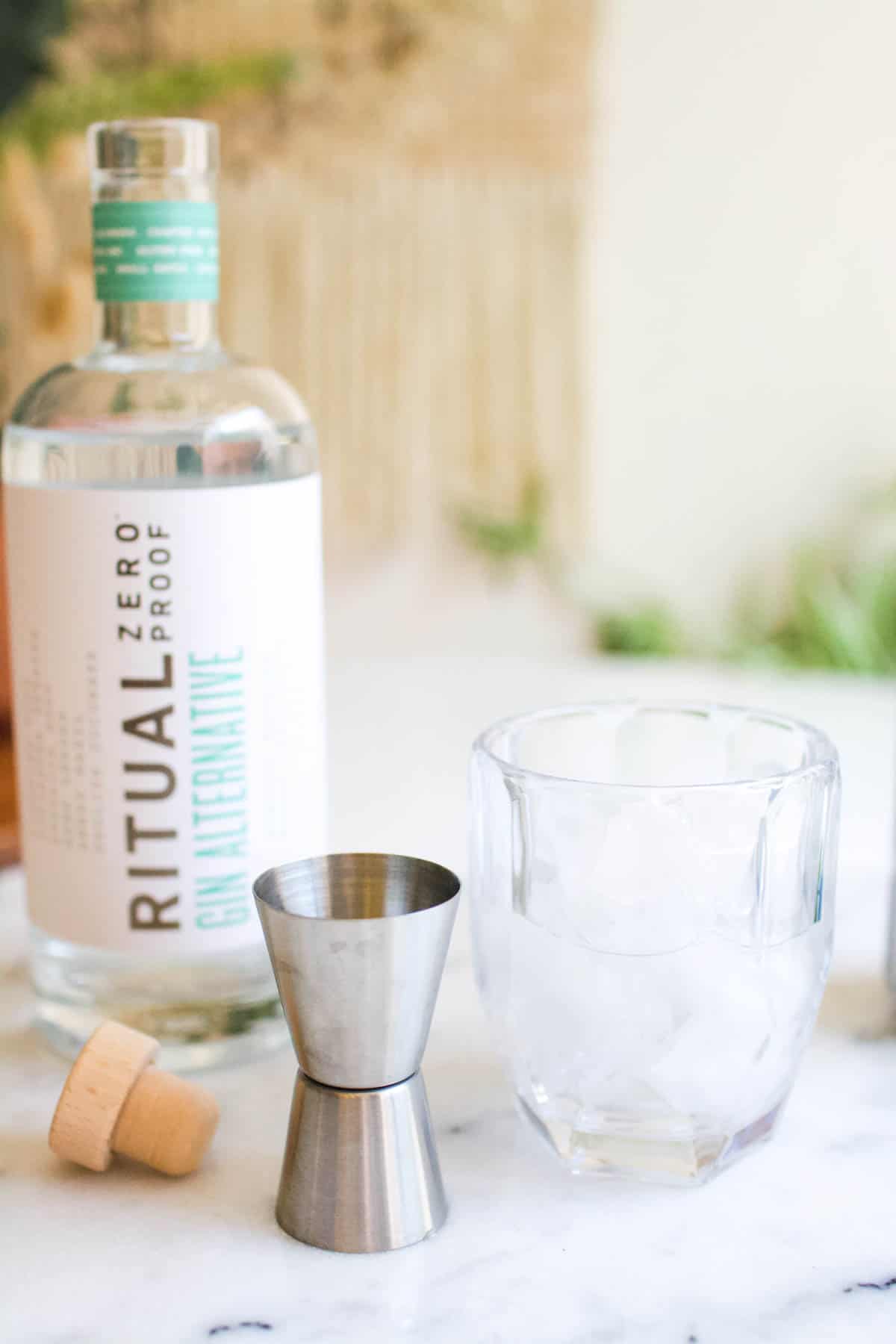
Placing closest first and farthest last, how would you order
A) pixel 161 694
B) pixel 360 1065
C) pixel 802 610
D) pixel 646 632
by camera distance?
pixel 360 1065 < pixel 161 694 < pixel 802 610 < pixel 646 632

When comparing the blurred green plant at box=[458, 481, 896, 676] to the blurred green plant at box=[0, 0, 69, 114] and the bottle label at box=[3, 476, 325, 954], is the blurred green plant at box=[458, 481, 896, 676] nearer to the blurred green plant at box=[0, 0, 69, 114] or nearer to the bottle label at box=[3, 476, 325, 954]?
the blurred green plant at box=[0, 0, 69, 114]

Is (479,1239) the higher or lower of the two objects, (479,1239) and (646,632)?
the higher

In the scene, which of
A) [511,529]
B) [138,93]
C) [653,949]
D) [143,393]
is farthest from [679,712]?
[138,93]

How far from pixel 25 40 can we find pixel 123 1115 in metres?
2.48

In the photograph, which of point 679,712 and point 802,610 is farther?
point 802,610

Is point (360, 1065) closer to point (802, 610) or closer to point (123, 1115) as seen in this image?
point (123, 1115)

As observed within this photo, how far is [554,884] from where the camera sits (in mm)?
418

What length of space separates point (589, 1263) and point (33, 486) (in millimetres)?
314

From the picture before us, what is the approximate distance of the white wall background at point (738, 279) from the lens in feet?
7.19

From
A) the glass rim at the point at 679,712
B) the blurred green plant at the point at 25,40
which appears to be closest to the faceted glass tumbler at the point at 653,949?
the glass rim at the point at 679,712

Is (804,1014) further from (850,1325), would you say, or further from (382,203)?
(382,203)

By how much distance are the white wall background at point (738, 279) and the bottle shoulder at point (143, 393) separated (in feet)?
6.20

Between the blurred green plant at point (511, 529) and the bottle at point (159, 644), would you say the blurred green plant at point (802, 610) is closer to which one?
the blurred green plant at point (511, 529)

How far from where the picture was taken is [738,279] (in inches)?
89.8
